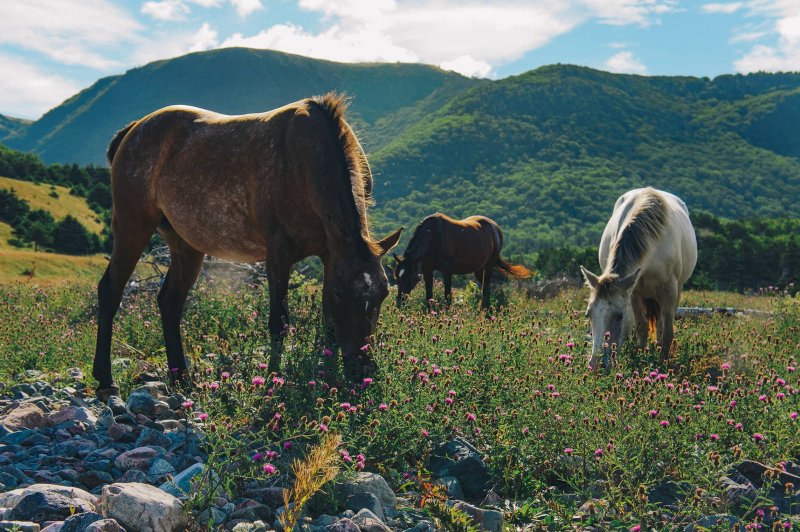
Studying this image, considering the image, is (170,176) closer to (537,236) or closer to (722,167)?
(537,236)

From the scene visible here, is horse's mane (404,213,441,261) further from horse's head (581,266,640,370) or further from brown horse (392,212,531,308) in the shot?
horse's head (581,266,640,370)

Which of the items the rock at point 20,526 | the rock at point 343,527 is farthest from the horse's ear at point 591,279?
the rock at point 20,526

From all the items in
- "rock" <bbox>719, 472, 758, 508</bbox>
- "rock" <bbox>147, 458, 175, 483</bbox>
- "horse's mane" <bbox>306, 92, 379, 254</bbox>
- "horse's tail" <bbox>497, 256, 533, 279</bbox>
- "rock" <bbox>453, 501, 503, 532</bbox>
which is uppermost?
"horse's mane" <bbox>306, 92, 379, 254</bbox>

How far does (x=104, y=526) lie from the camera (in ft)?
9.00

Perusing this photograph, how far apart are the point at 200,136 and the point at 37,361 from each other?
2.91 m

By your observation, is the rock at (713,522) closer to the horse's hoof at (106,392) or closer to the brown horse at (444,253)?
the horse's hoof at (106,392)

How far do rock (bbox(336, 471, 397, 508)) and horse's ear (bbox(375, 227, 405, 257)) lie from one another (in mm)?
1982

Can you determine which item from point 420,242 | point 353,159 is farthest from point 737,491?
point 420,242

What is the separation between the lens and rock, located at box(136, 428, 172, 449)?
4.17m

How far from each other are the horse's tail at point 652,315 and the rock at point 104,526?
7283 mm

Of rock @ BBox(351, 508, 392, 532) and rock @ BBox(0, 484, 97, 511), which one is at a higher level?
rock @ BBox(0, 484, 97, 511)

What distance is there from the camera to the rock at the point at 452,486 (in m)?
3.88

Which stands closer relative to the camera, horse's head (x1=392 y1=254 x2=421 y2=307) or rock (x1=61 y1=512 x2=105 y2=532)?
rock (x1=61 y1=512 x2=105 y2=532)

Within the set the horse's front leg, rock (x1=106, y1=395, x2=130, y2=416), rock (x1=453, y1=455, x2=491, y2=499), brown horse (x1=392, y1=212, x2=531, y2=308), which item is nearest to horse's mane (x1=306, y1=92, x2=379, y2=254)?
the horse's front leg
